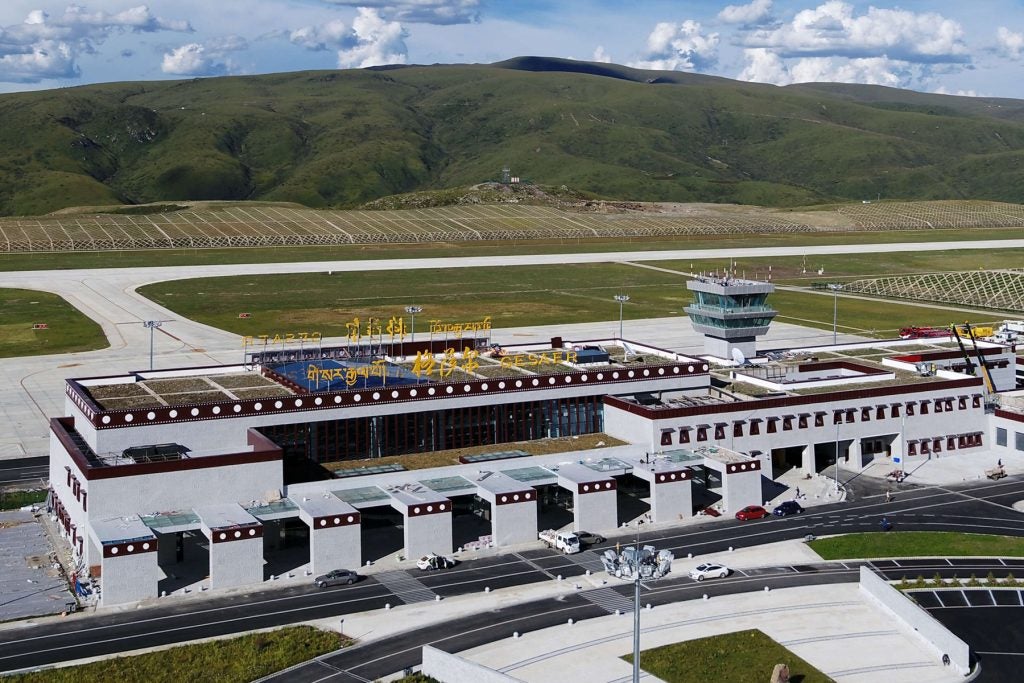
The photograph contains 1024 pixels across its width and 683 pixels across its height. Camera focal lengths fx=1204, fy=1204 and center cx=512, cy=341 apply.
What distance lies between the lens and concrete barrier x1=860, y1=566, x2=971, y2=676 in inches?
2299

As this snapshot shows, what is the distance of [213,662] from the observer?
58906 mm

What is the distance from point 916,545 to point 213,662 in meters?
44.7

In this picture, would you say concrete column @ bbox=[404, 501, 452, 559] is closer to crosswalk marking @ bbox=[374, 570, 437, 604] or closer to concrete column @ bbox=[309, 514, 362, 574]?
crosswalk marking @ bbox=[374, 570, 437, 604]

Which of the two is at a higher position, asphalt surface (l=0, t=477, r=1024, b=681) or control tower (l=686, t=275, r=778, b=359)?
control tower (l=686, t=275, r=778, b=359)

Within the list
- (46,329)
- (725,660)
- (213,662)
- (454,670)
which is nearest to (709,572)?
(725,660)

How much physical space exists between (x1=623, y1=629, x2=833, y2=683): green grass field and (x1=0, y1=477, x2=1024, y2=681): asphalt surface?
6412 millimetres

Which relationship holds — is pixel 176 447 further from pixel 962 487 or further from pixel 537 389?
pixel 962 487

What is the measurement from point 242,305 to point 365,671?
146190 millimetres

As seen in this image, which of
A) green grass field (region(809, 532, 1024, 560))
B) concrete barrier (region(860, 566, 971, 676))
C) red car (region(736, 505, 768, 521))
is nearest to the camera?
concrete barrier (region(860, 566, 971, 676))

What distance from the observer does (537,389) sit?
95.1 m

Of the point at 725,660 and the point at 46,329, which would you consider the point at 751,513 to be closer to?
the point at 725,660

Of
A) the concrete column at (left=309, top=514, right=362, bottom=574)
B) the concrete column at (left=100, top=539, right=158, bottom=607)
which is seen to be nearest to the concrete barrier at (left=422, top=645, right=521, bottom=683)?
the concrete column at (left=309, top=514, right=362, bottom=574)

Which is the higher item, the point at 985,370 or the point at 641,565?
the point at 641,565

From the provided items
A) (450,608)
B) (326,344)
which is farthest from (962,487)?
(326,344)
